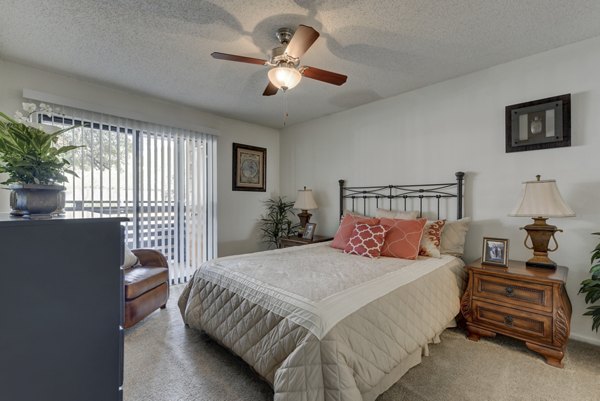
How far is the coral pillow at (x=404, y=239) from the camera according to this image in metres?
2.46

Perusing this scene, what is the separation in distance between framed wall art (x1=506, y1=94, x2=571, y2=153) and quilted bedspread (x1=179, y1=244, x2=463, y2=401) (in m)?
1.32

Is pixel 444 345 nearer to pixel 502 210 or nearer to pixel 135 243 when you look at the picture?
pixel 502 210

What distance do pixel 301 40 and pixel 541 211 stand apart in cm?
220

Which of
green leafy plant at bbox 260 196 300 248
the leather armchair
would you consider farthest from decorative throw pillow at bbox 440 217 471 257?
the leather armchair

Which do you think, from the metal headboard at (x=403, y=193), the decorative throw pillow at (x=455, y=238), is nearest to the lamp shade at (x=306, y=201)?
the metal headboard at (x=403, y=193)

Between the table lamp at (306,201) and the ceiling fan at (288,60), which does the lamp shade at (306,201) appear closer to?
the table lamp at (306,201)

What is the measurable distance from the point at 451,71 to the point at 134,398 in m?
3.79

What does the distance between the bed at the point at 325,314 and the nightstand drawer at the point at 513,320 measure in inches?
Answer: 7.1

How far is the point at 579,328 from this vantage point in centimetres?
222

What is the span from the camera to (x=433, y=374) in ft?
5.85

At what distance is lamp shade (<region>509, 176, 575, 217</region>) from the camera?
200 cm

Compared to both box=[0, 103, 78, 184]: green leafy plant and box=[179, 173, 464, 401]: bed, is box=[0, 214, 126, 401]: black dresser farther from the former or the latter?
box=[179, 173, 464, 401]: bed

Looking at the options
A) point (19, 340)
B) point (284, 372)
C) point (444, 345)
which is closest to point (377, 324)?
point (284, 372)

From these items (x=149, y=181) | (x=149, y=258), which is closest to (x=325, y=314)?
(x=149, y=258)
